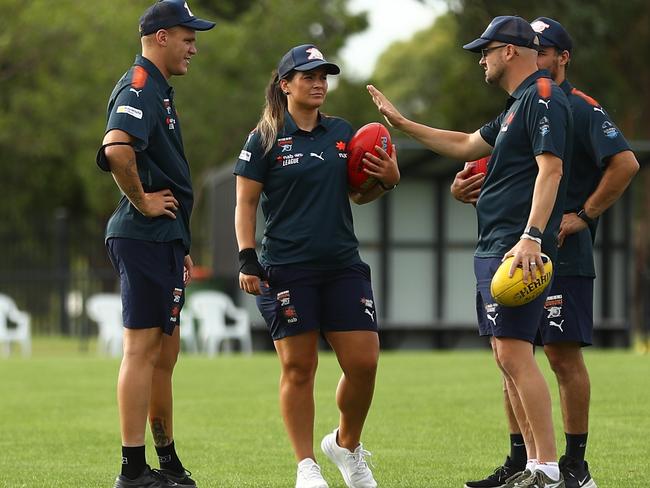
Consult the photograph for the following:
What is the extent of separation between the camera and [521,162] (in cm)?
674

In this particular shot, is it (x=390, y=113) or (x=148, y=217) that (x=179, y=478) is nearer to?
(x=148, y=217)

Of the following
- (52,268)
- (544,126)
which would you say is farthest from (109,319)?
(544,126)

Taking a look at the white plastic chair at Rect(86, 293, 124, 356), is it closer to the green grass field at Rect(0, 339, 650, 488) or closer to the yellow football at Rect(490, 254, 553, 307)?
the green grass field at Rect(0, 339, 650, 488)

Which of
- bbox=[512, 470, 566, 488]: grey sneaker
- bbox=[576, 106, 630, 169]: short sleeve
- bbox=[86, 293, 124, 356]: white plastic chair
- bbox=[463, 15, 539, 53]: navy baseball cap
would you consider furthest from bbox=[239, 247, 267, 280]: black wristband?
bbox=[86, 293, 124, 356]: white plastic chair

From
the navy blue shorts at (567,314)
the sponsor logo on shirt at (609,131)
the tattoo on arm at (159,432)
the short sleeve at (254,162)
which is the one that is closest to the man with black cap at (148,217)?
the tattoo on arm at (159,432)

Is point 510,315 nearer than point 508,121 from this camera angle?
Yes

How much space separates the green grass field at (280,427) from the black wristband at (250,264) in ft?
3.88

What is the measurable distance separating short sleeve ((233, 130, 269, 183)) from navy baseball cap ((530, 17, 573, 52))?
1586mm

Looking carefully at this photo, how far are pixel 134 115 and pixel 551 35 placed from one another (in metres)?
2.27

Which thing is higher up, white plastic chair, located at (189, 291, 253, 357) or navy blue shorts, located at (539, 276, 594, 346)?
navy blue shorts, located at (539, 276, 594, 346)

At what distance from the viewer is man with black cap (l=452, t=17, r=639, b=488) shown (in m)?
7.20

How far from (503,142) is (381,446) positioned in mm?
3028

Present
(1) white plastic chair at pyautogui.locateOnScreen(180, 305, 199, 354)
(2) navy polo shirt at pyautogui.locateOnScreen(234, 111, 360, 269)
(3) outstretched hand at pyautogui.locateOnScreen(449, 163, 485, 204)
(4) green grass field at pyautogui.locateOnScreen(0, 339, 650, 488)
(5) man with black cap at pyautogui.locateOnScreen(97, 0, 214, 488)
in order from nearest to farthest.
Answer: (5) man with black cap at pyautogui.locateOnScreen(97, 0, 214, 488) → (2) navy polo shirt at pyautogui.locateOnScreen(234, 111, 360, 269) → (3) outstretched hand at pyautogui.locateOnScreen(449, 163, 485, 204) → (4) green grass field at pyautogui.locateOnScreen(0, 339, 650, 488) → (1) white plastic chair at pyautogui.locateOnScreen(180, 305, 199, 354)

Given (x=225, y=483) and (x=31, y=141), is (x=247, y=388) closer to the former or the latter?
(x=225, y=483)
